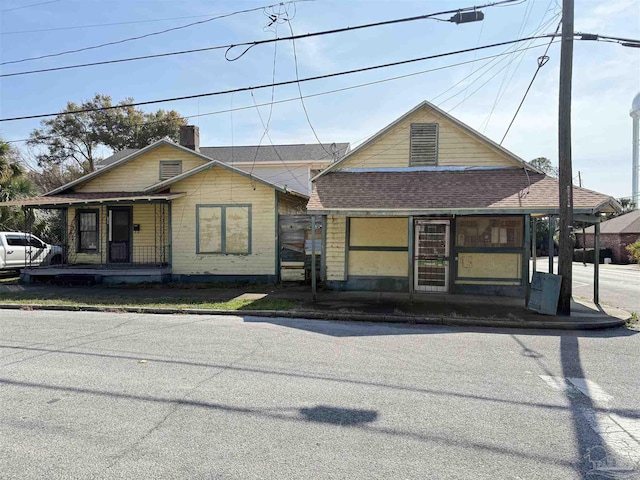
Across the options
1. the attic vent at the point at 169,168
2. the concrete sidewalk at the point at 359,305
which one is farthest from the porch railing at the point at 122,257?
the attic vent at the point at 169,168

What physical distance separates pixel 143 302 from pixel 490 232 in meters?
10.1

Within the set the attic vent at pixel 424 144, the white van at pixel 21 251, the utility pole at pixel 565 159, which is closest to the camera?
the utility pole at pixel 565 159

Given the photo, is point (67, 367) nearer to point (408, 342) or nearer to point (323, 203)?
point (408, 342)

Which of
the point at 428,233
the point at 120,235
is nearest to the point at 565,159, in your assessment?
the point at 428,233

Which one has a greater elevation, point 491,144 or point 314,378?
point 491,144

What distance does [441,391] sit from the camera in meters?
5.03

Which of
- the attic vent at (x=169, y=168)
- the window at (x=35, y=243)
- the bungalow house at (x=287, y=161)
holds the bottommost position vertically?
the window at (x=35, y=243)

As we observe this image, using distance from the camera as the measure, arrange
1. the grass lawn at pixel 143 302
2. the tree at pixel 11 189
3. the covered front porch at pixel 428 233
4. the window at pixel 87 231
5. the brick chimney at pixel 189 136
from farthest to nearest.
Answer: the brick chimney at pixel 189 136
the tree at pixel 11 189
the window at pixel 87 231
the covered front porch at pixel 428 233
the grass lawn at pixel 143 302

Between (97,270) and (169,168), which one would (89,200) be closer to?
(97,270)

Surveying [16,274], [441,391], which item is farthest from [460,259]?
[16,274]

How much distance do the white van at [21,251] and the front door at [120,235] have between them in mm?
2806

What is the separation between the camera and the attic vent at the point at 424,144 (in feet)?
45.9

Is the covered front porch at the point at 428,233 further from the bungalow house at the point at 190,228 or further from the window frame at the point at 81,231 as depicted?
the window frame at the point at 81,231

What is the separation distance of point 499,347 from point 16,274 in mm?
19438
